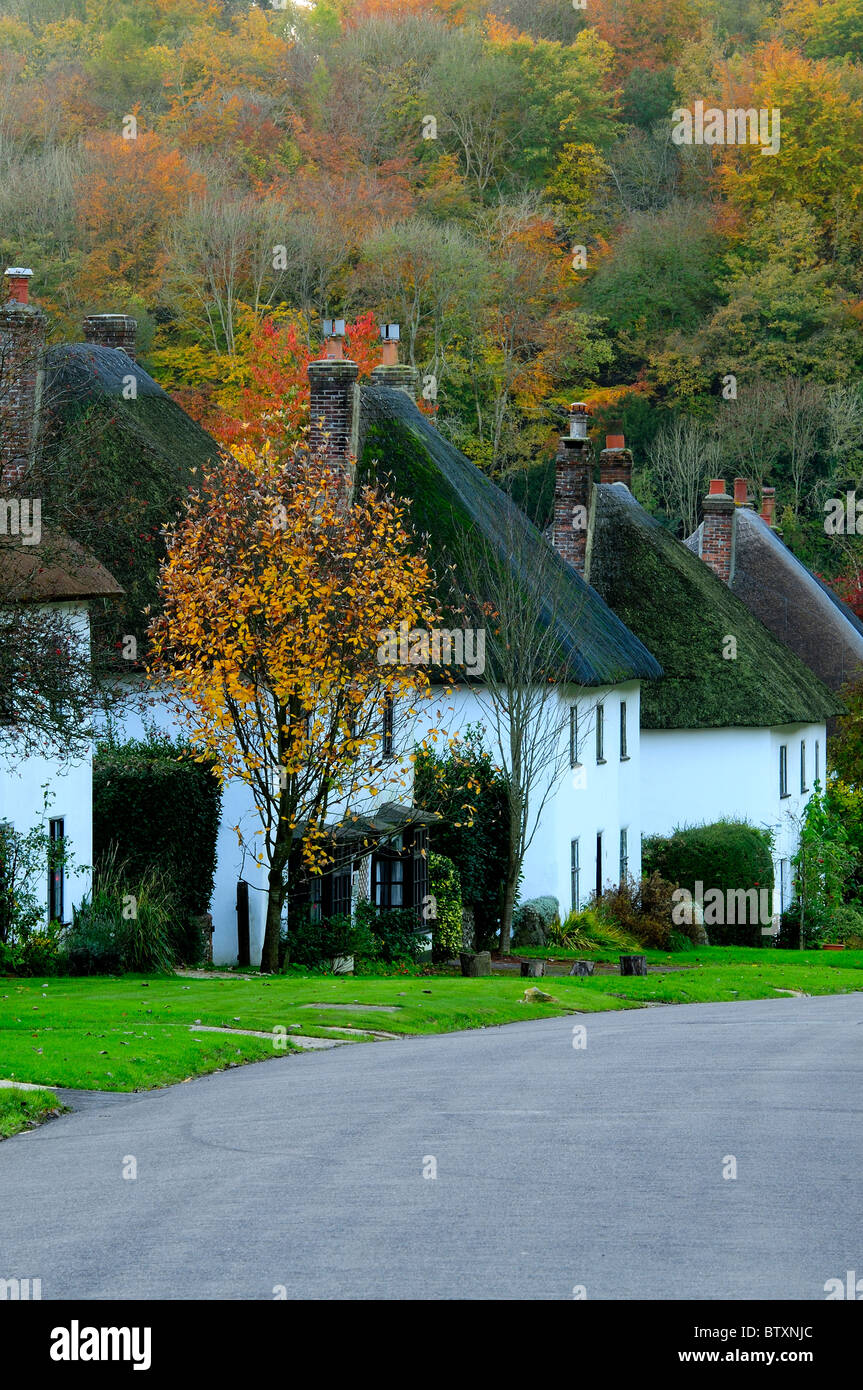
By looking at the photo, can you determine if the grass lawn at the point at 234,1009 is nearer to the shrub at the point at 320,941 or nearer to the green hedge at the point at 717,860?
the shrub at the point at 320,941

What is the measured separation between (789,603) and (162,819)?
27497 mm

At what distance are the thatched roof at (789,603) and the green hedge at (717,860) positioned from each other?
11368 mm

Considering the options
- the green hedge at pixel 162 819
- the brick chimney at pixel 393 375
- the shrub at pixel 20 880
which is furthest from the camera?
the brick chimney at pixel 393 375

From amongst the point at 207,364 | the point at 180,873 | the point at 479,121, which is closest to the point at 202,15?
the point at 479,121

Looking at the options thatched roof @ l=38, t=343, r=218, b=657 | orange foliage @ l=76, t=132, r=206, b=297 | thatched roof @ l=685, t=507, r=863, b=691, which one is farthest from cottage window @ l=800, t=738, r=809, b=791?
orange foliage @ l=76, t=132, r=206, b=297

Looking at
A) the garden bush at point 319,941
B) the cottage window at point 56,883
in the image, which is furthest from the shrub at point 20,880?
the garden bush at point 319,941

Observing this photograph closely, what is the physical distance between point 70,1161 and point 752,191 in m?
62.6

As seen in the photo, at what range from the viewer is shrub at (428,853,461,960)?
30859 mm

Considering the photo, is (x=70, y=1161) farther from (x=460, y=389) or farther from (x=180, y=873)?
(x=460, y=389)

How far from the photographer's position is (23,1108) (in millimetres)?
14023

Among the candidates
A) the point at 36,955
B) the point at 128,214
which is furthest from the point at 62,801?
the point at 128,214

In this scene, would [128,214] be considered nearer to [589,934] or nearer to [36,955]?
[589,934]

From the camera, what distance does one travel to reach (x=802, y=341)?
64.3 meters

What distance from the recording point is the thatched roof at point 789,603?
166 ft
